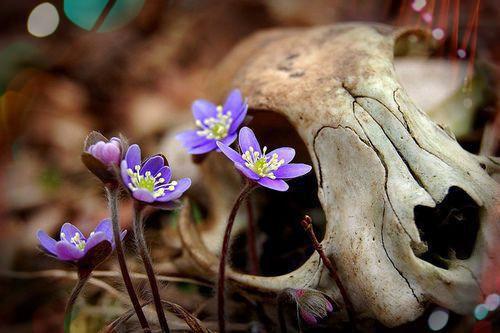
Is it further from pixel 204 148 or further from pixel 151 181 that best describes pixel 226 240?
pixel 204 148

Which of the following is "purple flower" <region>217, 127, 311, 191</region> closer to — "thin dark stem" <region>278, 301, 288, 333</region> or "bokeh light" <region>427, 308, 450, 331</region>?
"thin dark stem" <region>278, 301, 288, 333</region>

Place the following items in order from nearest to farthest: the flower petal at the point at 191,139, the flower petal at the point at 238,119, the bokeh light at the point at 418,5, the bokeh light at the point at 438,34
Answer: the flower petal at the point at 238,119 → the flower petal at the point at 191,139 → the bokeh light at the point at 438,34 → the bokeh light at the point at 418,5

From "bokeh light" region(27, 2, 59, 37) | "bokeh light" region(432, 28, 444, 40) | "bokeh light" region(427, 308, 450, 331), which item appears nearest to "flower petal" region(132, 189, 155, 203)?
"bokeh light" region(427, 308, 450, 331)

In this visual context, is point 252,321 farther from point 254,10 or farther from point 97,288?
point 254,10

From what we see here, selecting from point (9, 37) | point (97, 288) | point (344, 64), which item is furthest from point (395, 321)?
point (9, 37)

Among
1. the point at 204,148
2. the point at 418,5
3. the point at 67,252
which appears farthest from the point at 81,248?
the point at 418,5

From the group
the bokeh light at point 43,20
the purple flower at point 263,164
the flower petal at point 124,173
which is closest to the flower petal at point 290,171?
the purple flower at point 263,164

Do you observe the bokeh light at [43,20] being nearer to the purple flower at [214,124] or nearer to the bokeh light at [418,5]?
the purple flower at [214,124]
